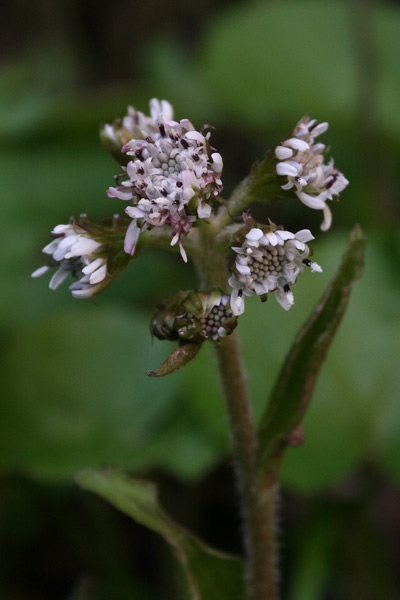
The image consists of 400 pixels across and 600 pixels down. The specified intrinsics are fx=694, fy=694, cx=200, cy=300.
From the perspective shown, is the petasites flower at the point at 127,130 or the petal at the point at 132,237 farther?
the petasites flower at the point at 127,130

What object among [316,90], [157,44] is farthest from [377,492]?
[157,44]

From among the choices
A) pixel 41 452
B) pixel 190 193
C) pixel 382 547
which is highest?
pixel 190 193

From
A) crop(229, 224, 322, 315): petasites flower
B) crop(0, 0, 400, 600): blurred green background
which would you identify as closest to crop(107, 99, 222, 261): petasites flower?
crop(229, 224, 322, 315): petasites flower

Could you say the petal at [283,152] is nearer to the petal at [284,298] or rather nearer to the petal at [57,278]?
the petal at [284,298]

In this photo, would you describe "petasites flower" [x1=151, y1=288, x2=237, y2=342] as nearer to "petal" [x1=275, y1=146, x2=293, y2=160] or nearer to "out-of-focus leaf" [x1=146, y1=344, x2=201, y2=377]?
"out-of-focus leaf" [x1=146, y1=344, x2=201, y2=377]

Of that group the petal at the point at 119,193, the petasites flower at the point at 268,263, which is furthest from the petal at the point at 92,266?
the petasites flower at the point at 268,263

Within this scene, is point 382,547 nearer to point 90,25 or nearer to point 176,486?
point 176,486
